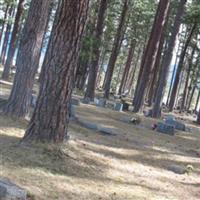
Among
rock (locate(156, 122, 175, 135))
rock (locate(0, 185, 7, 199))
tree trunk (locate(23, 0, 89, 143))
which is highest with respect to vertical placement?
tree trunk (locate(23, 0, 89, 143))

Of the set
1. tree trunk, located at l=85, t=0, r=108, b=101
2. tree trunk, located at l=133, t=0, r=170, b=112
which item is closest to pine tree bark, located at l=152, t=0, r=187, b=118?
tree trunk, located at l=133, t=0, r=170, b=112

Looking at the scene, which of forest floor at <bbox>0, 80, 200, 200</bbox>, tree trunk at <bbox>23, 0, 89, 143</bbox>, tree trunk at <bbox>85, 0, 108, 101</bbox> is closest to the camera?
forest floor at <bbox>0, 80, 200, 200</bbox>

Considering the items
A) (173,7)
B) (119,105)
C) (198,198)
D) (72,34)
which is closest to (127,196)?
(198,198)

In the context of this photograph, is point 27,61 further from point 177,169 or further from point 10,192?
point 10,192

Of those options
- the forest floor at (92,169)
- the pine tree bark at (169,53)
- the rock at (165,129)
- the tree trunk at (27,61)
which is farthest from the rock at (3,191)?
the pine tree bark at (169,53)

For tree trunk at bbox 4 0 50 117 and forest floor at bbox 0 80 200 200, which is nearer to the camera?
forest floor at bbox 0 80 200 200

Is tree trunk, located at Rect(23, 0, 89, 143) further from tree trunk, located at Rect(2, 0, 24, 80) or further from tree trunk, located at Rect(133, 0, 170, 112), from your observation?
tree trunk, located at Rect(2, 0, 24, 80)

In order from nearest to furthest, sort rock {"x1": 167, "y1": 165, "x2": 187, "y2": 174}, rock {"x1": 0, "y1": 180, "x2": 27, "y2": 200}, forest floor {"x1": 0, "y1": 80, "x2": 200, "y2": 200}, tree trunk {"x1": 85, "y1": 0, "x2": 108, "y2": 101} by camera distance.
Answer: rock {"x1": 0, "y1": 180, "x2": 27, "y2": 200}, forest floor {"x1": 0, "y1": 80, "x2": 200, "y2": 200}, rock {"x1": 167, "y1": 165, "x2": 187, "y2": 174}, tree trunk {"x1": 85, "y1": 0, "x2": 108, "y2": 101}

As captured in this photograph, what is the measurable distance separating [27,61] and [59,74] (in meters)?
2.65

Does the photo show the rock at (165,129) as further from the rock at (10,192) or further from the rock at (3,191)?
the rock at (3,191)

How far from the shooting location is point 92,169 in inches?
309

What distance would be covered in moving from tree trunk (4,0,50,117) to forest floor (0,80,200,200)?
40 cm

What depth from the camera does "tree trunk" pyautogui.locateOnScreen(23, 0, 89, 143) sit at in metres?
8.02

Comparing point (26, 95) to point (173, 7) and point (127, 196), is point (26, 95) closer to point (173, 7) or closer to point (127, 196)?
point (127, 196)
